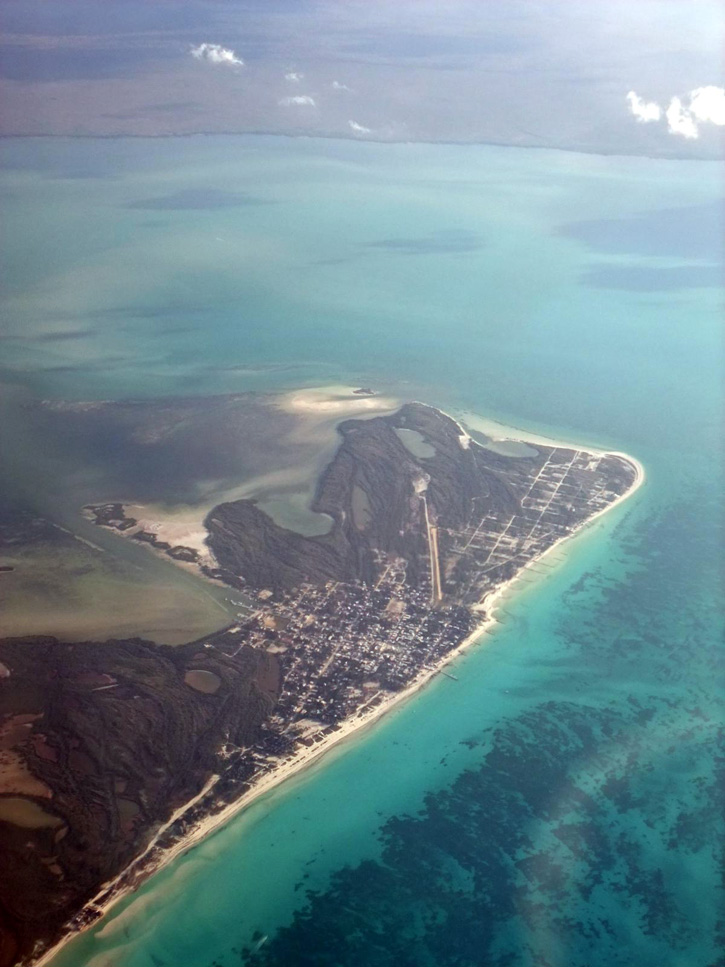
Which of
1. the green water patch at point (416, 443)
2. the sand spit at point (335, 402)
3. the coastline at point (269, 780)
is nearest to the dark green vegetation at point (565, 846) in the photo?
the coastline at point (269, 780)

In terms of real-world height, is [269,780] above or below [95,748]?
below

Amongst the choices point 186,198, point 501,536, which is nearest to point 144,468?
point 501,536

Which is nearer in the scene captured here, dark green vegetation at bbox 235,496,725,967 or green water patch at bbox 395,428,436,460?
dark green vegetation at bbox 235,496,725,967

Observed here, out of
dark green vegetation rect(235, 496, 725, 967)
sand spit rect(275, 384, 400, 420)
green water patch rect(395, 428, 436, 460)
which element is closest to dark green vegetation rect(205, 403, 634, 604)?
green water patch rect(395, 428, 436, 460)

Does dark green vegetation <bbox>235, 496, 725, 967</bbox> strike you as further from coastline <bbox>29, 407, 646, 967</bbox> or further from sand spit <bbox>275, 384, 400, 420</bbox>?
sand spit <bbox>275, 384, 400, 420</bbox>

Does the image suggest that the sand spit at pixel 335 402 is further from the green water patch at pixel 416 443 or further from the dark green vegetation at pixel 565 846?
the dark green vegetation at pixel 565 846

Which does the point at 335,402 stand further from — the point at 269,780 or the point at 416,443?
the point at 269,780

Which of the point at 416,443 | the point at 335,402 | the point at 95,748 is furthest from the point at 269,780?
the point at 335,402

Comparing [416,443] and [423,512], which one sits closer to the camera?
[423,512]

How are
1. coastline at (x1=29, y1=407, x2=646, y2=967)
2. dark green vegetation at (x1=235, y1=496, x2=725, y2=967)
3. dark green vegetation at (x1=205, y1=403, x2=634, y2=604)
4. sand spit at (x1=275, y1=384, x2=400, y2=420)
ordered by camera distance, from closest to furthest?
dark green vegetation at (x1=235, y1=496, x2=725, y2=967), coastline at (x1=29, y1=407, x2=646, y2=967), dark green vegetation at (x1=205, y1=403, x2=634, y2=604), sand spit at (x1=275, y1=384, x2=400, y2=420)
